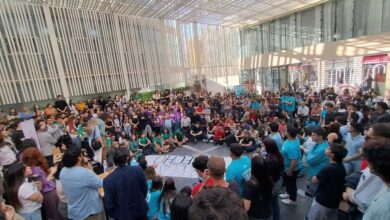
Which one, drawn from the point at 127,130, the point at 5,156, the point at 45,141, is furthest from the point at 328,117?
the point at 5,156

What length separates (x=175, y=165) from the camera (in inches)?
237

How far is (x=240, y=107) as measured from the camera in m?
9.73

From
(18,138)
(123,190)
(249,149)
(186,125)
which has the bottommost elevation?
(249,149)

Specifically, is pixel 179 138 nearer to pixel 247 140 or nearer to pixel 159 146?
pixel 159 146

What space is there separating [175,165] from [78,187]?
149 inches

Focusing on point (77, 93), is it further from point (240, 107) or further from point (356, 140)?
point (356, 140)

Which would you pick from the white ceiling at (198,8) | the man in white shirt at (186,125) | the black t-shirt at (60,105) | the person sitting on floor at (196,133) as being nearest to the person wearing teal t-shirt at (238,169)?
the person sitting on floor at (196,133)

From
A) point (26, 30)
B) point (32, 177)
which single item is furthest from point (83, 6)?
point (32, 177)

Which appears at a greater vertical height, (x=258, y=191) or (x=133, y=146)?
(x=258, y=191)

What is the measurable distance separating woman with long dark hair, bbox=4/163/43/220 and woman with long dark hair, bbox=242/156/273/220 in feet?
7.88

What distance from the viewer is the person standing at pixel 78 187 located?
2.36 m

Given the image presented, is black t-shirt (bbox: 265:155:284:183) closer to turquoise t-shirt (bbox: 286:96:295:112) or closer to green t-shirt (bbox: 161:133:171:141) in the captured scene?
green t-shirt (bbox: 161:133:171:141)

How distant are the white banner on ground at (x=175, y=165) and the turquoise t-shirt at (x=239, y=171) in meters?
2.57

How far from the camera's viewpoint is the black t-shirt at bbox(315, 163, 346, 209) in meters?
2.28
